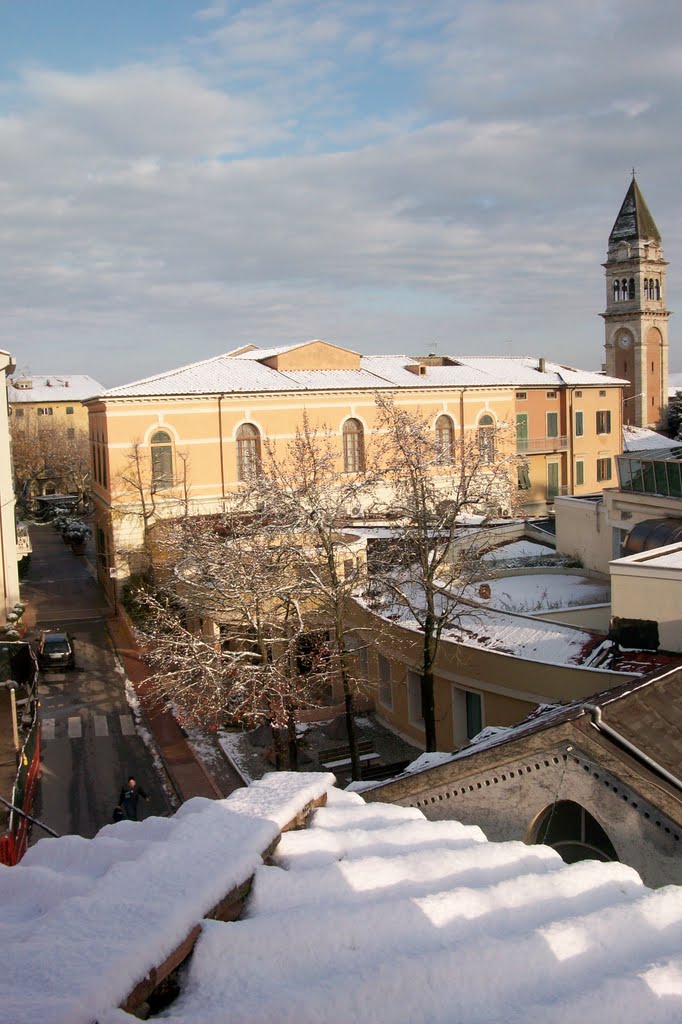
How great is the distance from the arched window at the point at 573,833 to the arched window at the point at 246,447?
30.8m

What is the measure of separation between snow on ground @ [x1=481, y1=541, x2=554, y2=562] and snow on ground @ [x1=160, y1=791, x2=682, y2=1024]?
23.3 m

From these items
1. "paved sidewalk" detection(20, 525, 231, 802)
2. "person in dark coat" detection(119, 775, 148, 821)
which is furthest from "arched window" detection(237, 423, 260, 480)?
"person in dark coat" detection(119, 775, 148, 821)

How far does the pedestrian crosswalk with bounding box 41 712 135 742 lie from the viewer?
21.8 metres

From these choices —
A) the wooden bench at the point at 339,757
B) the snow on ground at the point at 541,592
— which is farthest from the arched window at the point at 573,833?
the snow on ground at the point at 541,592

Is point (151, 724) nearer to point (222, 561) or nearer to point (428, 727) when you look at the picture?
point (222, 561)

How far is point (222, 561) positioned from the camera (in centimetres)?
1975

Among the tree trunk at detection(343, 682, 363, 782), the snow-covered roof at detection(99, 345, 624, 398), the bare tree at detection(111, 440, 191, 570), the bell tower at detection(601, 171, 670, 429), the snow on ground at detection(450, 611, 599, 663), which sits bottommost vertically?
the tree trunk at detection(343, 682, 363, 782)

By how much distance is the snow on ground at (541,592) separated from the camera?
74.2 ft

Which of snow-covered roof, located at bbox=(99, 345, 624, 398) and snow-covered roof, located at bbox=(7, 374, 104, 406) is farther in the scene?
snow-covered roof, located at bbox=(7, 374, 104, 406)

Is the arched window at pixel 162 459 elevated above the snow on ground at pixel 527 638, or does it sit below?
above

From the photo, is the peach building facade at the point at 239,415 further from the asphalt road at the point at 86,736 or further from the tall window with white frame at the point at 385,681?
the tall window with white frame at the point at 385,681

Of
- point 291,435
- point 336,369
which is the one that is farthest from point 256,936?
point 336,369

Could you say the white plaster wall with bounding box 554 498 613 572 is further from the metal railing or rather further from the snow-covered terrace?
the snow-covered terrace

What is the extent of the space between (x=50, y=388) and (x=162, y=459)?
5198cm
